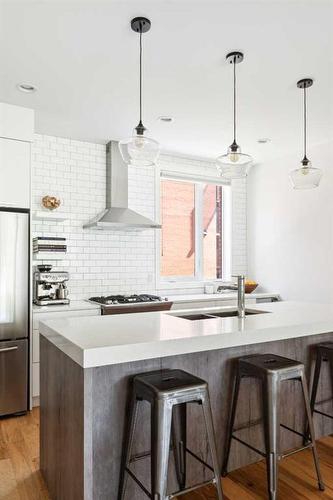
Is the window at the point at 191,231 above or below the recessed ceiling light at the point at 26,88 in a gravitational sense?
below

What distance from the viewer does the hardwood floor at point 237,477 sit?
2129mm

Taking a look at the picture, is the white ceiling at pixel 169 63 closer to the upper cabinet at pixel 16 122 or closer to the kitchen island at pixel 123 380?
the upper cabinet at pixel 16 122

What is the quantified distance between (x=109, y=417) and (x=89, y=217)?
9.78ft

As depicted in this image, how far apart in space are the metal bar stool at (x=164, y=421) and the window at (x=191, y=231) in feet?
10.3

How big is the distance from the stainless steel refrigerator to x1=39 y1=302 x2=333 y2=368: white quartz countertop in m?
1.17

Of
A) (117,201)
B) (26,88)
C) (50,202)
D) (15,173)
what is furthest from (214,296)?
(26,88)

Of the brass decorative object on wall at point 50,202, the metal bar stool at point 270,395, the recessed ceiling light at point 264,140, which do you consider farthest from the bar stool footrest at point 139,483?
the recessed ceiling light at point 264,140

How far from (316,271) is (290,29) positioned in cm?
307

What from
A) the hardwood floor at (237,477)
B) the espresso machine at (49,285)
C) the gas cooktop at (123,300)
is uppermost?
the espresso machine at (49,285)

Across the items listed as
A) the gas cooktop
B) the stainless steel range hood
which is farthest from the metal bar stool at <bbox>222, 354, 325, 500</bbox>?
the stainless steel range hood

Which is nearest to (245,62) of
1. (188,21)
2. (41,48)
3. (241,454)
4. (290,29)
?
(290,29)

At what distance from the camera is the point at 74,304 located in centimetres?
386

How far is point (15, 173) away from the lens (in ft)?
11.1

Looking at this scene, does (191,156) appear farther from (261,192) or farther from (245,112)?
(245,112)
